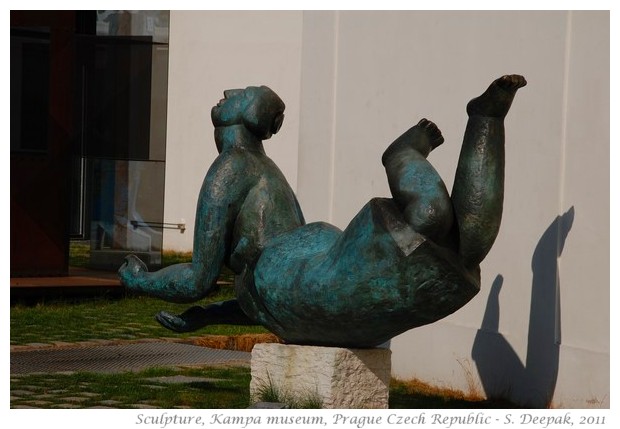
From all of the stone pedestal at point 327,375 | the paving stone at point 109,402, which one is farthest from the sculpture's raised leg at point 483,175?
the paving stone at point 109,402

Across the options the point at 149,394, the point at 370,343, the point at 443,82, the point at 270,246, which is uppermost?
the point at 443,82

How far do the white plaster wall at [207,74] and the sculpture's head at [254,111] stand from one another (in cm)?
1422

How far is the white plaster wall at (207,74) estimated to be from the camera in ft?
67.0

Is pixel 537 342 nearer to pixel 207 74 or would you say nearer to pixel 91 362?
pixel 91 362

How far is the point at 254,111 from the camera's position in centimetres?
582

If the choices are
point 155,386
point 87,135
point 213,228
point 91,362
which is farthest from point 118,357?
point 87,135

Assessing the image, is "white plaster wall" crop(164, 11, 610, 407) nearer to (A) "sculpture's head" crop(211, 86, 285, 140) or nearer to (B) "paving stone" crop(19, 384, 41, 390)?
(A) "sculpture's head" crop(211, 86, 285, 140)

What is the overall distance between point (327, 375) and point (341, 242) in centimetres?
63

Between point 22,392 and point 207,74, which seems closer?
point 22,392

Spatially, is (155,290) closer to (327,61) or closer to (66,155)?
(327,61)

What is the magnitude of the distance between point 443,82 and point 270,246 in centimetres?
279

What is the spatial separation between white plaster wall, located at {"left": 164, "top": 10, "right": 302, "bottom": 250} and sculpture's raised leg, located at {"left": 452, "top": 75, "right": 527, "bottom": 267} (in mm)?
15125

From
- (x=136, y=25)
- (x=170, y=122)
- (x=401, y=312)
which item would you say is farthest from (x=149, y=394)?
(x=170, y=122)

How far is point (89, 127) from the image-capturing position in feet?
46.6
